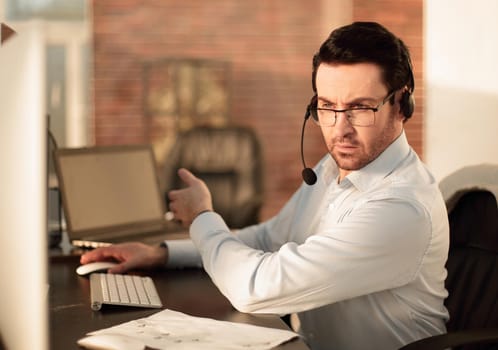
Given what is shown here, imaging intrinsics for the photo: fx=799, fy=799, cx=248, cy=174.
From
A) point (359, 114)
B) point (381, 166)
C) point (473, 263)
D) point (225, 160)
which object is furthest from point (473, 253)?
point (225, 160)

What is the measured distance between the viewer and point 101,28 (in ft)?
19.3

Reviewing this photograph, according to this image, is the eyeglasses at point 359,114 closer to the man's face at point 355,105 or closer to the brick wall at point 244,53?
the man's face at point 355,105

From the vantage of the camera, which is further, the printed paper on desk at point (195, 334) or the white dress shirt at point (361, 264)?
the white dress shirt at point (361, 264)

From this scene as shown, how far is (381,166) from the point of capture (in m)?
1.62

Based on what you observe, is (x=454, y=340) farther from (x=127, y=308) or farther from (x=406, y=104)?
(x=127, y=308)

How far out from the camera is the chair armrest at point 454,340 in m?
1.40

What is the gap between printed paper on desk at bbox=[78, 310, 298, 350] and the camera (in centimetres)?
126

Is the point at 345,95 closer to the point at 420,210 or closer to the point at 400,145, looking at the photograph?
the point at 400,145

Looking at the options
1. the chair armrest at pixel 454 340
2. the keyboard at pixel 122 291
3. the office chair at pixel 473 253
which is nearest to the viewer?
the chair armrest at pixel 454 340

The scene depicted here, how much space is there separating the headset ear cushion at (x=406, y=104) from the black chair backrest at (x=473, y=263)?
0.87 ft

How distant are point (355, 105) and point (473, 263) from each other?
464mm

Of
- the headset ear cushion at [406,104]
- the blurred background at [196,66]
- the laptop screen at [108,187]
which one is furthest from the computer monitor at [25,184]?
the blurred background at [196,66]

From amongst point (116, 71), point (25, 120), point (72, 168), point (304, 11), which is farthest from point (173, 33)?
point (25, 120)

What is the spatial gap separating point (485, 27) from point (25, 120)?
5.81ft
